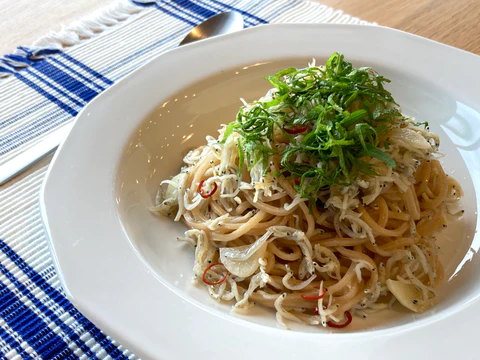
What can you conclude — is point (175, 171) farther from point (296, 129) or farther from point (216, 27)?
point (216, 27)

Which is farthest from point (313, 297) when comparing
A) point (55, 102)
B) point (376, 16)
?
point (376, 16)

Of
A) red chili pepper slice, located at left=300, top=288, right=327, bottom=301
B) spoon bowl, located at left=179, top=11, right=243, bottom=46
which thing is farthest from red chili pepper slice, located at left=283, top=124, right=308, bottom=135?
spoon bowl, located at left=179, top=11, right=243, bottom=46

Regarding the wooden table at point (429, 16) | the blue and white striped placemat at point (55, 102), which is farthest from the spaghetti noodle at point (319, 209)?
the wooden table at point (429, 16)

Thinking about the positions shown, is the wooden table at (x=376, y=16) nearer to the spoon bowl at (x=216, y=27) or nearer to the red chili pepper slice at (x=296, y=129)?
the spoon bowl at (x=216, y=27)

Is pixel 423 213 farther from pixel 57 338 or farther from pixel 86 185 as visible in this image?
pixel 57 338

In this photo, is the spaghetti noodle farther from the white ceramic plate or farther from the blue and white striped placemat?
the blue and white striped placemat

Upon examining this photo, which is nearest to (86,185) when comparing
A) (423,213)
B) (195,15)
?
(423,213)
